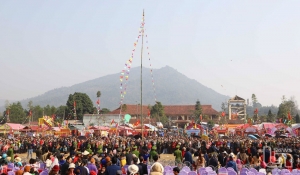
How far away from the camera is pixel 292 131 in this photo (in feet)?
113

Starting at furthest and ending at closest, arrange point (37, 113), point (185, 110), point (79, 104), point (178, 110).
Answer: point (178, 110) < point (185, 110) < point (37, 113) < point (79, 104)

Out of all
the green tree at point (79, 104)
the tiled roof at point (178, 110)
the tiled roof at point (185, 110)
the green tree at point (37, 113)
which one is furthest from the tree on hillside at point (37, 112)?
the tiled roof at point (185, 110)

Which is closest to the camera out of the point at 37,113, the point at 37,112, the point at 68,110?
the point at 68,110

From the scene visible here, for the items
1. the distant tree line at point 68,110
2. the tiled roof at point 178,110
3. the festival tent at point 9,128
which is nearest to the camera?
the festival tent at point 9,128

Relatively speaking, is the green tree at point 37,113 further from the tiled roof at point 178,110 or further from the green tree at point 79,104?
the tiled roof at point 178,110

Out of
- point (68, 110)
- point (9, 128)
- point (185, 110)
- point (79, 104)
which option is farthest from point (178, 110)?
point (9, 128)

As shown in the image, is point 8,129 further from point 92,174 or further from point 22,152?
point 92,174

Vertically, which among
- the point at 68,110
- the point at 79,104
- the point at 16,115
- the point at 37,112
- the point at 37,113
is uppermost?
the point at 79,104

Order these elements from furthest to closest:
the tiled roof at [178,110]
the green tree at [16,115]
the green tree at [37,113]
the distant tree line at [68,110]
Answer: the tiled roof at [178,110] → the green tree at [37,113] → the distant tree line at [68,110] → the green tree at [16,115]

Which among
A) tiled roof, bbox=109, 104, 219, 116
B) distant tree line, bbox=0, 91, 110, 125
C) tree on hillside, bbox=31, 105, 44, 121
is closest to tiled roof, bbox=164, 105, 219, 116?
tiled roof, bbox=109, 104, 219, 116

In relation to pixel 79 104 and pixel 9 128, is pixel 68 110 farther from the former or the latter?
pixel 9 128

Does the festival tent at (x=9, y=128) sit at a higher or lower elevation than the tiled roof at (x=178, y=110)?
lower

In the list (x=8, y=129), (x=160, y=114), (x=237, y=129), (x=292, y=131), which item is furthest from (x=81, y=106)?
(x=292, y=131)

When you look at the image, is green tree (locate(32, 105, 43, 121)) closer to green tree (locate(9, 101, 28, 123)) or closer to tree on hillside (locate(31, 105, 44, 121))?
tree on hillside (locate(31, 105, 44, 121))
